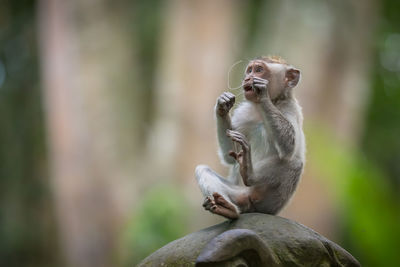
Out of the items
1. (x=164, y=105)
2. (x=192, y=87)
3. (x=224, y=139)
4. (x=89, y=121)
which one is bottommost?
(x=89, y=121)

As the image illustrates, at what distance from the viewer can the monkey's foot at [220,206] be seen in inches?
189

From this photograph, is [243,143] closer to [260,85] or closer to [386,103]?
[260,85]

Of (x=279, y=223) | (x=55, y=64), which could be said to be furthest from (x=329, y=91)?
(x=279, y=223)

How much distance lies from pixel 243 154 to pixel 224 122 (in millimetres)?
545

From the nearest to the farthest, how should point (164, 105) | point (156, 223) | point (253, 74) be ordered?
point (253, 74) → point (156, 223) → point (164, 105)

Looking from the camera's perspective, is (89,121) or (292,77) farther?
(89,121)

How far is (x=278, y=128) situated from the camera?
17.0 feet

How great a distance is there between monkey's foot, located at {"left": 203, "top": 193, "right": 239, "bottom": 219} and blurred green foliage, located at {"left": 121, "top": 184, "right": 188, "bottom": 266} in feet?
24.0

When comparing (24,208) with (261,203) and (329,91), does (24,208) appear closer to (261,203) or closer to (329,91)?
(329,91)

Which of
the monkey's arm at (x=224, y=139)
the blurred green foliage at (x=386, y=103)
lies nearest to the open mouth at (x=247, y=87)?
the monkey's arm at (x=224, y=139)

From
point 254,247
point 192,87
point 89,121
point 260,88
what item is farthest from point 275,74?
point 89,121

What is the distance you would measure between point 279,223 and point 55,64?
33.5 feet

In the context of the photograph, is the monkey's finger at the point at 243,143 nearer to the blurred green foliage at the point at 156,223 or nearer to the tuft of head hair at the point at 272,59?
the tuft of head hair at the point at 272,59

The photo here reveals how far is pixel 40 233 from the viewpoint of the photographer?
21.2m
